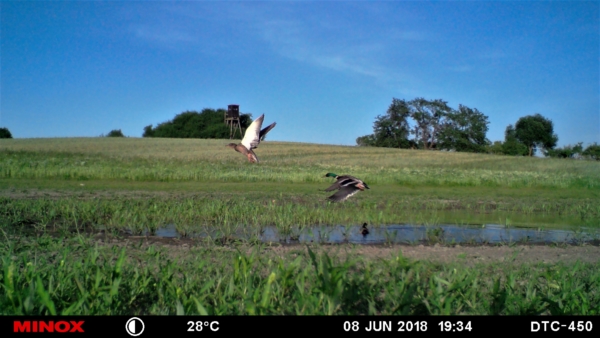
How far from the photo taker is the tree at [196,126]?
73.1 m

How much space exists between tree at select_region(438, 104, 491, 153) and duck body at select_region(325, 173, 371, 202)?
5992 centimetres

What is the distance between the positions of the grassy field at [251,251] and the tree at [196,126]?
48004 mm

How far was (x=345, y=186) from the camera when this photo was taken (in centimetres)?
1070

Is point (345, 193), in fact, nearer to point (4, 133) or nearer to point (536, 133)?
point (536, 133)

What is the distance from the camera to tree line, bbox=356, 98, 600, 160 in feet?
225

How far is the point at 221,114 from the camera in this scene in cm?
7850

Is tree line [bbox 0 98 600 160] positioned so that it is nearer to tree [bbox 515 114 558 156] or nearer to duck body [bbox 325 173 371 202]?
tree [bbox 515 114 558 156]
